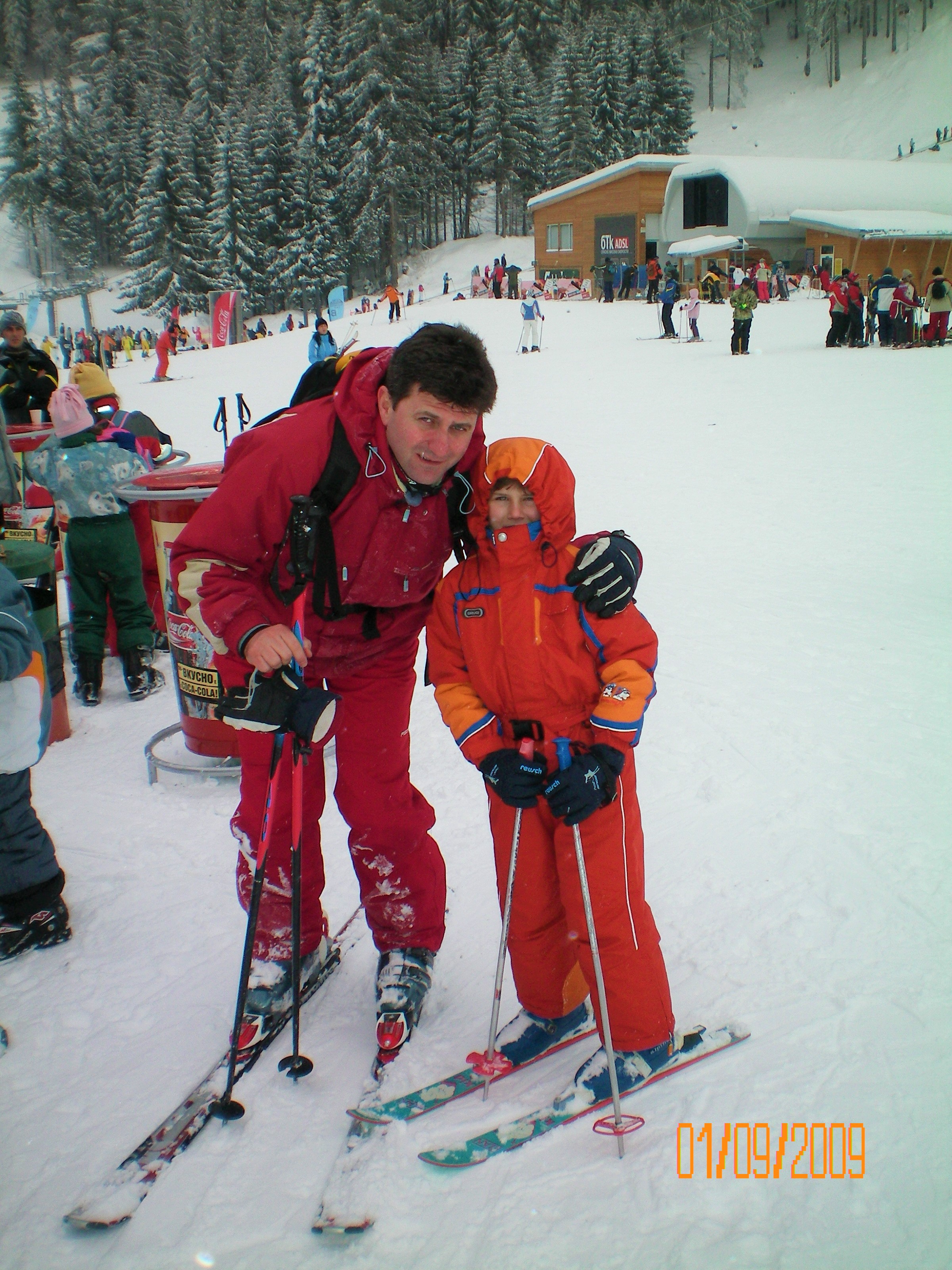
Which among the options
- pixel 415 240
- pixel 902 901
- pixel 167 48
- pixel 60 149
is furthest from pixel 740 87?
pixel 902 901

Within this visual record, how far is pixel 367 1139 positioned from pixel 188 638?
92.3 inches

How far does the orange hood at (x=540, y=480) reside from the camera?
2041 millimetres

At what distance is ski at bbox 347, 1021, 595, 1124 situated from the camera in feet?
6.89

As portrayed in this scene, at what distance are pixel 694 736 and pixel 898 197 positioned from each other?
37003mm

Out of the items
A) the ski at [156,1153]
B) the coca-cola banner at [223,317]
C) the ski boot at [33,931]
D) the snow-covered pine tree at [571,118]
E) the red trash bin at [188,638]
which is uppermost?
the snow-covered pine tree at [571,118]

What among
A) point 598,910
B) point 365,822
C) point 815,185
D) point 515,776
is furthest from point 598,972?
point 815,185

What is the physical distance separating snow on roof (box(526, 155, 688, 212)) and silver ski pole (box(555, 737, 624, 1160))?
122ft

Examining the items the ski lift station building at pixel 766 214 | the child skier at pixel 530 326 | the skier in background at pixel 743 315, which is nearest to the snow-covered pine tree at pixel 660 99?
the ski lift station building at pixel 766 214

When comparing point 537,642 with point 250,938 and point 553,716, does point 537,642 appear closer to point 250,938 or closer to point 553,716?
point 553,716

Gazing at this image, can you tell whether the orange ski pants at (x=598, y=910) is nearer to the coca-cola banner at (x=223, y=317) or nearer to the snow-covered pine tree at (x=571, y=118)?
the coca-cola banner at (x=223, y=317)

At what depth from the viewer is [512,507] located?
6.80 ft

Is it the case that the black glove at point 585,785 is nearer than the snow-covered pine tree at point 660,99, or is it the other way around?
the black glove at point 585,785

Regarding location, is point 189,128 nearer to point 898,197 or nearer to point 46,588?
point 898,197
